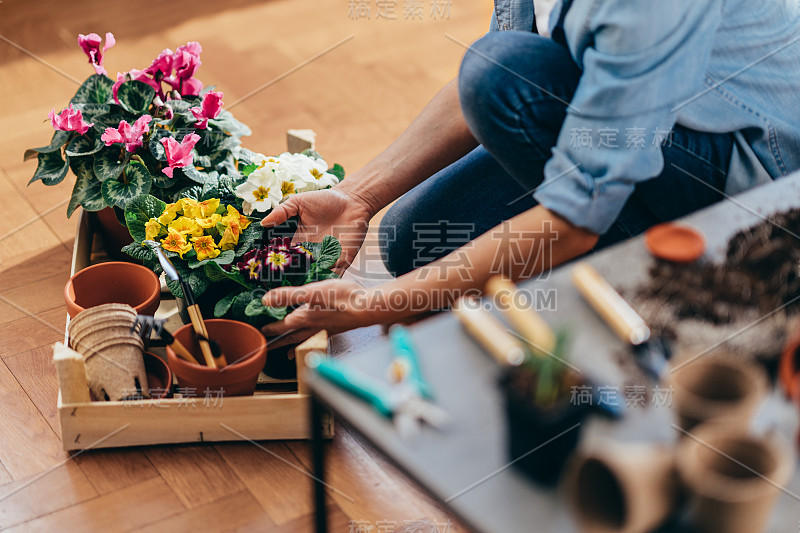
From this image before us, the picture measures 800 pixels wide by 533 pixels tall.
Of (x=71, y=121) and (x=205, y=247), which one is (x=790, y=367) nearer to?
(x=205, y=247)

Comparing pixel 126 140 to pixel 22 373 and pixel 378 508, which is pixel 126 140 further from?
pixel 378 508

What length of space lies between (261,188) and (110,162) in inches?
11.0

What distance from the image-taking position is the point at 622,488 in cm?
53

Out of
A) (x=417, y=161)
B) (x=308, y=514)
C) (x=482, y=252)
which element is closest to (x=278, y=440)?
(x=308, y=514)

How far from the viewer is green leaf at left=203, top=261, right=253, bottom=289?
1221mm

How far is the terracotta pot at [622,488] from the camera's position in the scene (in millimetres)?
525

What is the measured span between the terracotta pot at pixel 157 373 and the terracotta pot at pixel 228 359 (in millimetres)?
20

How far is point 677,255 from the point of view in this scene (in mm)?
797

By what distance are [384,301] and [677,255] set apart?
0.41 meters

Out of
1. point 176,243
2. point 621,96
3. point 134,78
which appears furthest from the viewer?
point 134,78

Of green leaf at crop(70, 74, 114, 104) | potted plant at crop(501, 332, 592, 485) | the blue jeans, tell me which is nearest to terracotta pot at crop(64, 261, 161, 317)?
green leaf at crop(70, 74, 114, 104)

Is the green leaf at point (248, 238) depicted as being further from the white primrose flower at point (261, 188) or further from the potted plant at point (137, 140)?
the potted plant at point (137, 140)

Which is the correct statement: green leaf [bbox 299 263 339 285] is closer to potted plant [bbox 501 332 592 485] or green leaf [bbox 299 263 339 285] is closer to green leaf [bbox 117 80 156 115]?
green leaf [bbox 117 80 156 115]

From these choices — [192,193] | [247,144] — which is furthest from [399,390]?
[247,144]
